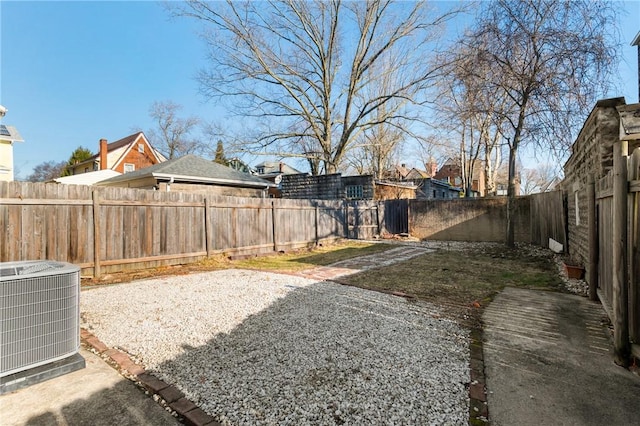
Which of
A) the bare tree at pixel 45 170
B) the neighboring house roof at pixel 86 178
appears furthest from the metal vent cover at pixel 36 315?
the bare tree at pixel 45 170

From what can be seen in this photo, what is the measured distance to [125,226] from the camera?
6.71 m

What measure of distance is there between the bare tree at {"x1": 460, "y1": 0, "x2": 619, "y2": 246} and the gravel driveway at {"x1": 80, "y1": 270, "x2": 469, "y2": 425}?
753cm

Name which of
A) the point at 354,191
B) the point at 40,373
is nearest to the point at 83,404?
the point at 40,373

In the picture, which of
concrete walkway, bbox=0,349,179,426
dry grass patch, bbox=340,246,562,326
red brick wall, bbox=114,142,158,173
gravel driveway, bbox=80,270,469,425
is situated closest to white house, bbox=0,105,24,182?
gravel driveway, bbox=80,270,469,425

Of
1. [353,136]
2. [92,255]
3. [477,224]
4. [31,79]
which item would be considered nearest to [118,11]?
[31,79]

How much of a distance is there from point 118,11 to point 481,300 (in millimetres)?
11193

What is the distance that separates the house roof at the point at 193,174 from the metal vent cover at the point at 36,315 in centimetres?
1095

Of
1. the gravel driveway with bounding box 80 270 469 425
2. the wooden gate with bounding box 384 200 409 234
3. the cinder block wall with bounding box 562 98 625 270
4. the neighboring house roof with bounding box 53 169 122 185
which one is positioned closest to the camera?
the gravel driveway with bounding box 80 270 469 425

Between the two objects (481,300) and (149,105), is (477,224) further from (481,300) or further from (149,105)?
(149,105)

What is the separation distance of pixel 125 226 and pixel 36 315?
4785mm

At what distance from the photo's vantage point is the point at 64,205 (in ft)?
19.0

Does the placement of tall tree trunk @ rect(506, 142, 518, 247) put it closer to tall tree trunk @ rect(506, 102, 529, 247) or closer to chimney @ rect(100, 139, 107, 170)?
tall tree trunk @ rect(506, 102, 529, 247)

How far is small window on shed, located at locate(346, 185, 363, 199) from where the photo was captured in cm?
1816

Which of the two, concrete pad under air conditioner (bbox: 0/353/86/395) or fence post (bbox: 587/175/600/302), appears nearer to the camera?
concrete pad under air conditioner (bbox: 0/353/86/395)
